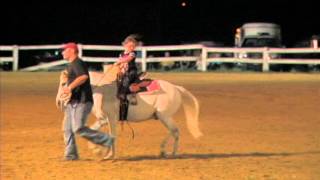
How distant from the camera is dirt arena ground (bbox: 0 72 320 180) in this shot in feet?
33.3

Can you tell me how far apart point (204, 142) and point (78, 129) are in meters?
3.18

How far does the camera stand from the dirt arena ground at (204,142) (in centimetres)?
1015

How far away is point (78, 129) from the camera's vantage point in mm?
10695

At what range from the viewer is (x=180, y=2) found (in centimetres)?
7569

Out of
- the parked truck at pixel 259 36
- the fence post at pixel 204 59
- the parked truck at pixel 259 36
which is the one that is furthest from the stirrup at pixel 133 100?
the parked truck at pixel 259 36

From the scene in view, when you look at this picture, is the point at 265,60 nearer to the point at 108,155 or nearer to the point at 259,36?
the point at 259,36

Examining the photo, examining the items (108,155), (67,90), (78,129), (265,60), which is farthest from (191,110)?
(265,60)

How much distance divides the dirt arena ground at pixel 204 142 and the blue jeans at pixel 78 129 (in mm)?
264

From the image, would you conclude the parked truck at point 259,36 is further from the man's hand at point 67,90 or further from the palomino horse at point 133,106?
the man's hand at point 67,90

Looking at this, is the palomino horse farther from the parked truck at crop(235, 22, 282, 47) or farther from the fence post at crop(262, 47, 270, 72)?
the parked truck at crop(235, 22, 282, 47)

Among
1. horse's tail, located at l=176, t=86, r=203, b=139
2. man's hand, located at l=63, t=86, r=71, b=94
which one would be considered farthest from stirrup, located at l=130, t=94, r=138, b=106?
man's hand, located at l=63, t=86, r=71, b=94

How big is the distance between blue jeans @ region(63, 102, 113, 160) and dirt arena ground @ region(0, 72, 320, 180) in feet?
0.87

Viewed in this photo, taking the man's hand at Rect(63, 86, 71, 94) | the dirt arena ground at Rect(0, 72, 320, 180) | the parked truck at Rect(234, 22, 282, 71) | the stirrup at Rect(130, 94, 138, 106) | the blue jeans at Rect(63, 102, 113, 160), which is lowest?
the dirt arena ground at Rect(0, 72, 320, 180)

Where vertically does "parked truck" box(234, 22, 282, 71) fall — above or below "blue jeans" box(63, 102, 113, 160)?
above
